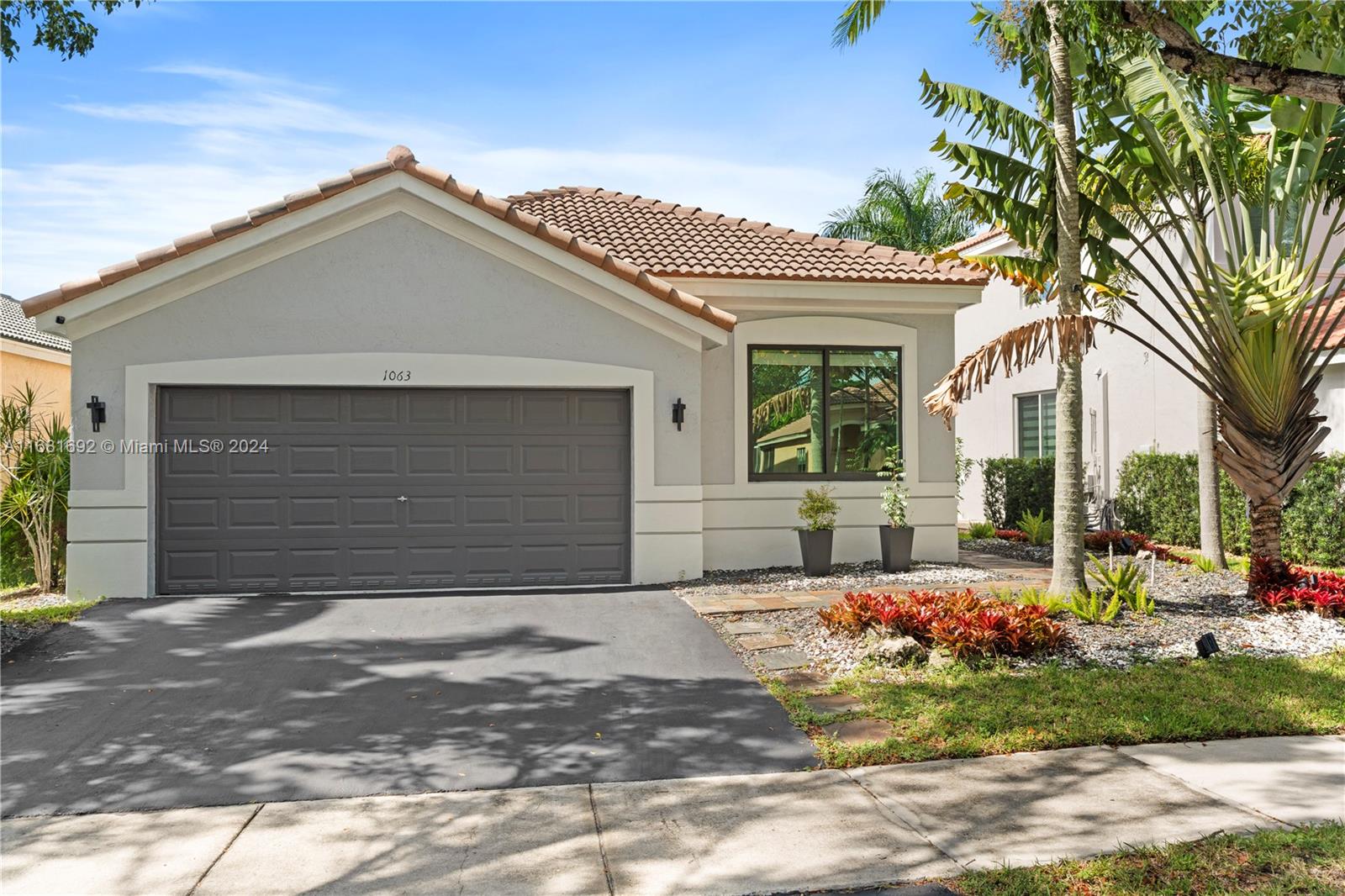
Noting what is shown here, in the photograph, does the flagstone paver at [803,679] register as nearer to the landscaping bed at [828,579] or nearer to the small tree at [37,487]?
the landscaping bed at [828,579]

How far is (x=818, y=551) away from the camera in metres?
12.3

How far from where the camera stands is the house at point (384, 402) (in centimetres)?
1068

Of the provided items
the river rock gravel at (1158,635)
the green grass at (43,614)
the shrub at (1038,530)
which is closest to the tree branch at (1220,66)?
the river rock gravel at (1158,635)

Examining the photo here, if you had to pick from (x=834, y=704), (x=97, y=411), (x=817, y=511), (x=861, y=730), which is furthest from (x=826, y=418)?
(x=97, y=411)

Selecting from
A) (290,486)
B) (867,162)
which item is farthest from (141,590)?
(867,162)

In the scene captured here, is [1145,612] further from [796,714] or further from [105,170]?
[105,170]

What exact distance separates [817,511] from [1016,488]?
7.44 m

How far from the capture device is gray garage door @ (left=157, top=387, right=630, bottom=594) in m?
10.9

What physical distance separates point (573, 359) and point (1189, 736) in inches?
305

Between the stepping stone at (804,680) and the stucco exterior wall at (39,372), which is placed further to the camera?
the stucco exterior wall at (39,372)

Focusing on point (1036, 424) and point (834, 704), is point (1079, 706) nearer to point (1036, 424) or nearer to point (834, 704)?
point (834, 704)

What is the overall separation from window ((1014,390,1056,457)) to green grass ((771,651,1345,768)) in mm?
11707

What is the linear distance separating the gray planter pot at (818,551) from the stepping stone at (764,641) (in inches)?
139

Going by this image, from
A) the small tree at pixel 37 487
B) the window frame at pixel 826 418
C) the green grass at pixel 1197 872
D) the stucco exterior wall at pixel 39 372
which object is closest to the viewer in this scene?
the green grass at pixel 1197 872
